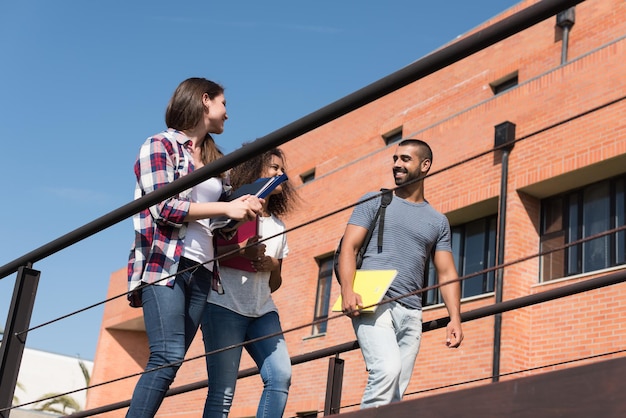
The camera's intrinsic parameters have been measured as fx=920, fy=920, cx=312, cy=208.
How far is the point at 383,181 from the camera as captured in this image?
16.4 m

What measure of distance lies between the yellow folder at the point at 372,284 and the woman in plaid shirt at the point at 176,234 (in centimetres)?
63

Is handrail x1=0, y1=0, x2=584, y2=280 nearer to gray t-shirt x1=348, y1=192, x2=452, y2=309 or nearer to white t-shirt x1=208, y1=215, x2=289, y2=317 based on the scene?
white t-shirt x1=208, y1=215, x2=289, y2=317

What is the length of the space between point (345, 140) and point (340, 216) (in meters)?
4.02

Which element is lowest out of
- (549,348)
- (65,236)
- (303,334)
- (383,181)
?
(65,236)

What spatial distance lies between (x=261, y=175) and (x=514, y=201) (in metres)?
10.2

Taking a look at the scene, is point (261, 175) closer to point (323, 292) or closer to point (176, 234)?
point (176, 234)

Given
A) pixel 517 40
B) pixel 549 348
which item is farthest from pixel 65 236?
pixel 517 40

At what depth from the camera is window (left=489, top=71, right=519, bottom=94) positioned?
16.6 metres

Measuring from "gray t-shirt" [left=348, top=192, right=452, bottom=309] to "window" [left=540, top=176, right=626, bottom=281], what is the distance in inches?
338

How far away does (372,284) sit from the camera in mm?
3514

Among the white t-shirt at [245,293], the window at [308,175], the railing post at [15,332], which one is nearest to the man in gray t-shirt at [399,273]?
the white t-shirt at [245,293]

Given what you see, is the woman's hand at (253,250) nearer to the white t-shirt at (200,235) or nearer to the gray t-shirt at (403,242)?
the white t-shirt at (200,235)

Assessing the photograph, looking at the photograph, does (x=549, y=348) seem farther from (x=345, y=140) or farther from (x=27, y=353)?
(x=27, y=353)

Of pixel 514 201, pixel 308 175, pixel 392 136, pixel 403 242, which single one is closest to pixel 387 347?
pixel 403 242
